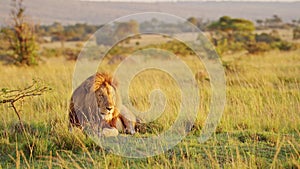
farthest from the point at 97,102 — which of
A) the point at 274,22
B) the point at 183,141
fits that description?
the point at 274,22

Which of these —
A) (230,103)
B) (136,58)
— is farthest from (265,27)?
(230,103)

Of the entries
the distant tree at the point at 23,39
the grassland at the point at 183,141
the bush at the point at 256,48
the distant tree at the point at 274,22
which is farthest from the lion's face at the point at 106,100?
the distant tree at the point at 274,22

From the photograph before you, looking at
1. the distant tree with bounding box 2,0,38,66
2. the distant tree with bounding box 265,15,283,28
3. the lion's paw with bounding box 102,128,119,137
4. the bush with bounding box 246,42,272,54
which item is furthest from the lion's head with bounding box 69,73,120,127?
the distant tree with bounding box 265,15,283,28

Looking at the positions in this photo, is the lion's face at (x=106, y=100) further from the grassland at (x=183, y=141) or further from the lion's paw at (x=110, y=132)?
the grassland at (x=183, y=141)

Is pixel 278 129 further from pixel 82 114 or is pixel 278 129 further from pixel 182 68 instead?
→ pixel 182 68

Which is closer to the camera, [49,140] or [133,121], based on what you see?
[49,140]

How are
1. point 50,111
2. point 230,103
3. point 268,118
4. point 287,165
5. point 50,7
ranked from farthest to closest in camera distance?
point 50,7
point 230,103
point 50,111
point 268,118
point 287,165

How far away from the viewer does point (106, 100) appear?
6000 mm

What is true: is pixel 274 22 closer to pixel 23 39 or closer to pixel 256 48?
pixel 256 48

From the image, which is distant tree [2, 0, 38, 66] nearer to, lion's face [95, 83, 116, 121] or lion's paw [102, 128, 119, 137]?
lion's face [95, 83, 116, 121]

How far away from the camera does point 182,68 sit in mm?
16297

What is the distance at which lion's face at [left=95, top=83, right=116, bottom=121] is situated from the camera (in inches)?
236

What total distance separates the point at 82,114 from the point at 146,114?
1298mm

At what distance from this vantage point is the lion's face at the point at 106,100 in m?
6.00
